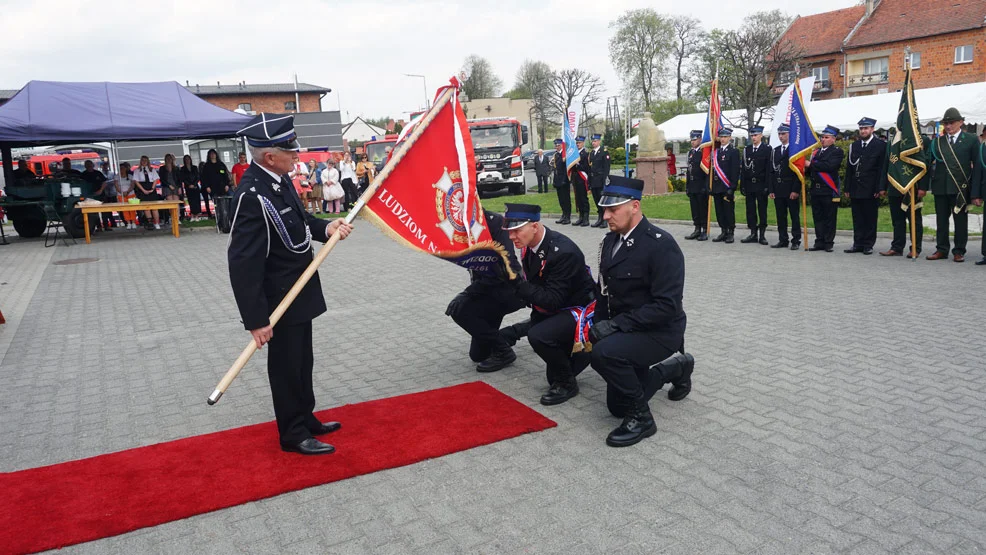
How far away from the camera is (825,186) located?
37.5 ft

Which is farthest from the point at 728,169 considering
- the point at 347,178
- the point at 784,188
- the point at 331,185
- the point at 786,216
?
the point at 347,178

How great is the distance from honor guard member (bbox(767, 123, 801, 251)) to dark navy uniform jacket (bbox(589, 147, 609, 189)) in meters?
4.98

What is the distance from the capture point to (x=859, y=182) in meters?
11.2

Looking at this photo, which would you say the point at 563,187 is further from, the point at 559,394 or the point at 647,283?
the point at 647,283

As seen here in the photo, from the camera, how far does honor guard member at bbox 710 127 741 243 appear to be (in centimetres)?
1311

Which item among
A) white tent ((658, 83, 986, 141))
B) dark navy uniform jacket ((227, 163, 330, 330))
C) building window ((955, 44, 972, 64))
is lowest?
dark navy uniform jacket ((227, 163, 330, 330))

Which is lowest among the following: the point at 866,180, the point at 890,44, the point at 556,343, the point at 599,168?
the point at 556,343

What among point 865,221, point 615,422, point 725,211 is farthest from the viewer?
point 725,211

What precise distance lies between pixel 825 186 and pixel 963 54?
5206 cm

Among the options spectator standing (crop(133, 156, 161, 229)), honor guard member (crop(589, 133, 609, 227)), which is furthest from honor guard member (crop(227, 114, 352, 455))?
spectator standing (crop(133, 156, 161, 229))

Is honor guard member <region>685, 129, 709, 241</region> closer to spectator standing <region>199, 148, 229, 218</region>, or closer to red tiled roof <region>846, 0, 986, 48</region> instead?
spectator standing <region>199, 148, 229, 218</region>

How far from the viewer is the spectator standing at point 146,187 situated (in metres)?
19.7

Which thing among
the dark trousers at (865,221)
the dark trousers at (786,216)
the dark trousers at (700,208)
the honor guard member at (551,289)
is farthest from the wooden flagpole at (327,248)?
the dark trousers at (700,208)

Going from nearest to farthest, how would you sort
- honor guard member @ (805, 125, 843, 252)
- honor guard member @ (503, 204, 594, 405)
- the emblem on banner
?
the emblem on banner → honor guard member @ (503, 204, 594, 405) → honor guard member @ (805, 125, 843, 252)
